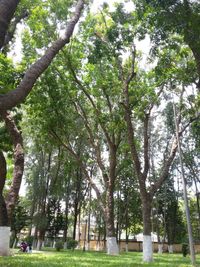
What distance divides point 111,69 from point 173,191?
3047 cm

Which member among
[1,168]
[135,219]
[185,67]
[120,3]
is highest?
[120,3]

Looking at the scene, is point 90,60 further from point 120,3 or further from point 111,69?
point 111,69

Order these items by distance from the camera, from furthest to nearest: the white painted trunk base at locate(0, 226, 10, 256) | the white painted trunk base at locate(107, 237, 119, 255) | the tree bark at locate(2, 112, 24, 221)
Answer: the white painted trunk base at locate(107, 237, 119, 255) → the tree bark at locate(2, 112, 24, 221) → the white painted trunk base at locate(0, 226, 10, 256)

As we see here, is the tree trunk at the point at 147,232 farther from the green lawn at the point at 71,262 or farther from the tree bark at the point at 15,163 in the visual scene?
the tree bark at the point at 15,163

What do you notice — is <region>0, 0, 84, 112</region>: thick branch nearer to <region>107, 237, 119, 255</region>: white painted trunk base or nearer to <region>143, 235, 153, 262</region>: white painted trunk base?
<region>143, 235, 153, 262</region>: white painted trunk base

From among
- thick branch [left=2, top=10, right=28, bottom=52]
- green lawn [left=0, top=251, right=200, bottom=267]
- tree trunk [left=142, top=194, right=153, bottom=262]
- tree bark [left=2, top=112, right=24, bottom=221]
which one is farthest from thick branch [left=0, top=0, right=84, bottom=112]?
tree trunk [left=142, top=194, right=153, bottom=262]

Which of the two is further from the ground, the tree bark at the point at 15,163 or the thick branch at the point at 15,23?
the thick branch at the point at 15,23

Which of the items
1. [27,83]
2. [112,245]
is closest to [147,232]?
[112,245]

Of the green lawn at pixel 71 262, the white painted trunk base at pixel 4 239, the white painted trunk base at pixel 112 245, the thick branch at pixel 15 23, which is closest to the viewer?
the green lawn at pixel 71 262

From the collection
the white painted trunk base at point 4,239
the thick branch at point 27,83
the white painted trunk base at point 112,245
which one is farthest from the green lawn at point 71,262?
the thick branch at point 27,83

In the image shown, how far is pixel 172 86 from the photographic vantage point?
19391 millimetres

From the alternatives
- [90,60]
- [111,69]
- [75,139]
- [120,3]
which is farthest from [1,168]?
[75,139]

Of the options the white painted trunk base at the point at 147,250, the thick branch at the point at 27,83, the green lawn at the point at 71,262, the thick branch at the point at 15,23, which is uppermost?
the thick branch at the point at 15,23

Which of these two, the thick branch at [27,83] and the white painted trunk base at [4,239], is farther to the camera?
the white painted trunk base at [4,239]
